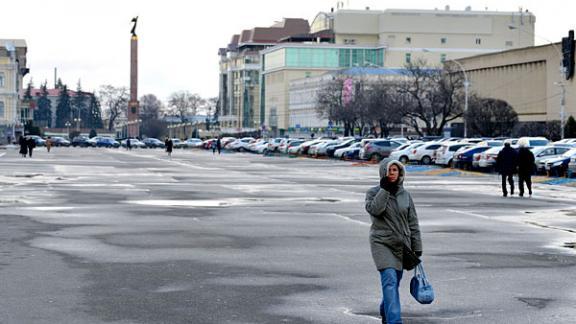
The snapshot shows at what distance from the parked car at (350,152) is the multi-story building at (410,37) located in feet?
301

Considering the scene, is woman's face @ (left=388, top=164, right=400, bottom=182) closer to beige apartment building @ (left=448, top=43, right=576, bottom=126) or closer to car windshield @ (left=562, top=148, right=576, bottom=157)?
car windshield @ (left=562, top=148, right=576, bottom=157)

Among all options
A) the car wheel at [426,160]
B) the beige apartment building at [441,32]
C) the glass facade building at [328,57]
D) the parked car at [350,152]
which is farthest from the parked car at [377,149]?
the beige apartment building at [441,32]

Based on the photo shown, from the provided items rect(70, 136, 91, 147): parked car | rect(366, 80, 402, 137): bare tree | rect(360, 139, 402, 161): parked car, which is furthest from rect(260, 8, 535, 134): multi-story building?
rect(360, 139, 402, 161): parked car

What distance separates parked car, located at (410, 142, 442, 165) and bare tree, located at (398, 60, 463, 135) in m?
31.0

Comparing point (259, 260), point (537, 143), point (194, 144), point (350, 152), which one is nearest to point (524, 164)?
point (259, 260)

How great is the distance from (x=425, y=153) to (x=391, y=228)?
189ft

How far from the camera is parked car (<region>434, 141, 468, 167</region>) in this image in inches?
2510

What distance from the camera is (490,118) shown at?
95.2 metres

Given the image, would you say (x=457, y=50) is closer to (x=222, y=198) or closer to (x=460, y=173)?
(x=460, y=173)

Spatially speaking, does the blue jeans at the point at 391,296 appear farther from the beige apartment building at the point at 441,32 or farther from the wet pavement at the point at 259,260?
the beige apartment building at the point at 441,32

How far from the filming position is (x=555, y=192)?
38156mm

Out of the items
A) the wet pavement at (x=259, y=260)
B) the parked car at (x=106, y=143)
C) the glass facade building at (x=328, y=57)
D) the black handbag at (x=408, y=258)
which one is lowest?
the parked car at (x=106, y=143)

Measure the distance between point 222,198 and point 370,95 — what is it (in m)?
87.6

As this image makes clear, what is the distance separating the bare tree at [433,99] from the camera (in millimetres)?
101000
